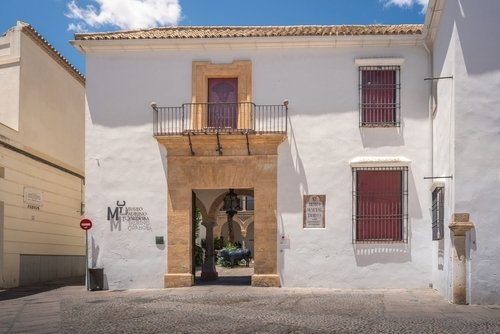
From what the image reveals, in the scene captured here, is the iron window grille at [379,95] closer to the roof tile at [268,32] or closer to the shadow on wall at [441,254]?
the roof tile at [268,32]

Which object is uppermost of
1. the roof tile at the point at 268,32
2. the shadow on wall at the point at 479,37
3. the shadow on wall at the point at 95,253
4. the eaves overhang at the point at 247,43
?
the roof tile at the point at 268,32

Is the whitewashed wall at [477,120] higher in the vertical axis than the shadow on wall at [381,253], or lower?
higher

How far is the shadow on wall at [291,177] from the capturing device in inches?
603

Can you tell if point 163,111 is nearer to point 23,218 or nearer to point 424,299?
point 23,218

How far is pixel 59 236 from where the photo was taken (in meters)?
21.0

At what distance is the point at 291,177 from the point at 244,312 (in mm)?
5026

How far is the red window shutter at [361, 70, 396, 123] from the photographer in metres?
15.4

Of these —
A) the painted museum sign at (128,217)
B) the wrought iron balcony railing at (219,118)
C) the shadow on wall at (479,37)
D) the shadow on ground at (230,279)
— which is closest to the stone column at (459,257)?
the shadow on wall at (479,37)

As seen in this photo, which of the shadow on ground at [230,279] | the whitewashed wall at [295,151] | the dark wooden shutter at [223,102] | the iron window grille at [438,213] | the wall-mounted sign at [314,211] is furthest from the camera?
the shadow on ground at [230,279]

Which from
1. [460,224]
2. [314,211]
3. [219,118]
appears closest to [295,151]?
[314,211]

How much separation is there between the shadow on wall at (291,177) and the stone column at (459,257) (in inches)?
160

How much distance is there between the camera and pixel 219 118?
15766 millimetres

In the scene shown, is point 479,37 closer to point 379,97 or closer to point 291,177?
point 379,97

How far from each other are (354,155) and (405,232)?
2.03 m
